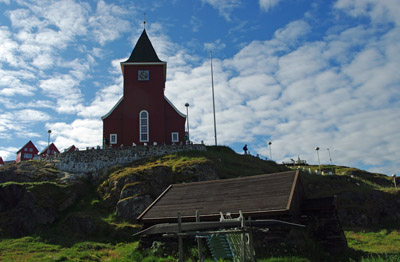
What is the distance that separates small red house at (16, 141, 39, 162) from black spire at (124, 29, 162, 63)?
112 ft

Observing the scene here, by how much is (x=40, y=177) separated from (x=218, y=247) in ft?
100.0

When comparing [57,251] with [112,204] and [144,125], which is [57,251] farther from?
[144,125]

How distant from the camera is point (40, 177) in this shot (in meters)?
36.8

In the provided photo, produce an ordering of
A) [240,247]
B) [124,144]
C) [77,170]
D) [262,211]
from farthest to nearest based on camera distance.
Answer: [124,144], [77,170], [262,211], [240,247]

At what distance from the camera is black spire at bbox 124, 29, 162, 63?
4688 cm

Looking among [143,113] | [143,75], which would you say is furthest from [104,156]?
[143,75]

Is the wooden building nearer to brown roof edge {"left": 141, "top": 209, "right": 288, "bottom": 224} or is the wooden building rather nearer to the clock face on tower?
brown roof edge {"left": 141, "top": 209, "right": 288, "bottom": 224}

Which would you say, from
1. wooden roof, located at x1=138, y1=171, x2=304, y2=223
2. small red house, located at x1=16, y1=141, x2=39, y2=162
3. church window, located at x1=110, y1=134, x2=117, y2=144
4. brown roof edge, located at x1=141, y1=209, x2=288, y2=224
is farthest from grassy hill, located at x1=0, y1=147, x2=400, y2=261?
small red house, located at x1=16, y1=141, x2=39, y2=162

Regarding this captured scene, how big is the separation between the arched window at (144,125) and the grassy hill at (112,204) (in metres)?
5.54

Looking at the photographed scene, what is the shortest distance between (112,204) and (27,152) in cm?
4365

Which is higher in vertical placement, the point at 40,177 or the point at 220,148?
the point at 220,148

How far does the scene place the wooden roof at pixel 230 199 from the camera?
17.6m

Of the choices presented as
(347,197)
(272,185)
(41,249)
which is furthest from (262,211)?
(347,197)

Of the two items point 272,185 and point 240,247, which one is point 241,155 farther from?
point 240,247
